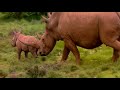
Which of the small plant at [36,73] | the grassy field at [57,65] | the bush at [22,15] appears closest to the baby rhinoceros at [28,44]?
the grassy field at [57,65]

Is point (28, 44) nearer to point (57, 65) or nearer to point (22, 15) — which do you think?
point (57, 65)

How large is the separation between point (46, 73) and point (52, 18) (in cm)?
249

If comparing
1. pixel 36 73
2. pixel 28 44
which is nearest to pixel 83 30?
pixel 36 73

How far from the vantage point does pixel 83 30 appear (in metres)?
9.69

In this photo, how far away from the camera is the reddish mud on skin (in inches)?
365

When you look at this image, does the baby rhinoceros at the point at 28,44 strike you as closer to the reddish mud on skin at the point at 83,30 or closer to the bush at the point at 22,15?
the reddish mud on skin at the point at 83,30

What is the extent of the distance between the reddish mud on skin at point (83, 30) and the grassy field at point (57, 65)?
1.66ft

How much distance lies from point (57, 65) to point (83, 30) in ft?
3.89

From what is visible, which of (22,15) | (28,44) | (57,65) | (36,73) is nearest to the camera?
(36,73)

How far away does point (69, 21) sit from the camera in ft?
32.6

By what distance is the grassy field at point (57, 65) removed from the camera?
27.6 feet

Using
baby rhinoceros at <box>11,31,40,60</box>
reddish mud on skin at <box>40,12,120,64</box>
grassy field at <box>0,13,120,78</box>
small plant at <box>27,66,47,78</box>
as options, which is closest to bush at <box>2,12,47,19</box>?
grassy field at <box>0,13,120,78</box>

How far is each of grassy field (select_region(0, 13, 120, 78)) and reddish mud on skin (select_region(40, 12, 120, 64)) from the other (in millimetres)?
507

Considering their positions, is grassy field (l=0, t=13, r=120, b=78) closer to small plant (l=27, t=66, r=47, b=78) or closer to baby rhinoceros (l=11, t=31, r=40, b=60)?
small plant (l=27, t=66, r=47, b=78)
